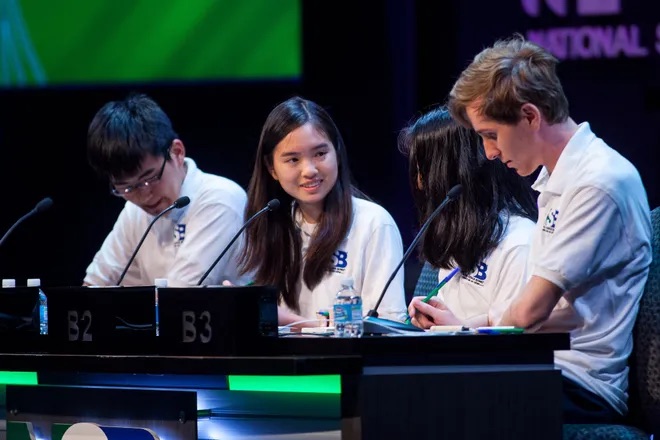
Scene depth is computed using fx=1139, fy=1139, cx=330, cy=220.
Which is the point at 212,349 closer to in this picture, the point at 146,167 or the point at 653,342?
the point at 653,342

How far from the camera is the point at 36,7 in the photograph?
5758 millimetres

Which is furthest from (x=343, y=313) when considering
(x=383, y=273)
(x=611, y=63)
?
(x=611, y=63)

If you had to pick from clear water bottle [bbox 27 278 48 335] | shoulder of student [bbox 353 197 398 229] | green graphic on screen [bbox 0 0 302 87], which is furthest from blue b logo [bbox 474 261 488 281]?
green graphic on screen [bbox 0 0 302 87]

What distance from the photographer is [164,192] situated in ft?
14.4

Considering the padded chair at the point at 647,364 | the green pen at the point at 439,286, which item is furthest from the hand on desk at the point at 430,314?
the padded chair at the point at 647,364

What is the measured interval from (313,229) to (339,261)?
15cm

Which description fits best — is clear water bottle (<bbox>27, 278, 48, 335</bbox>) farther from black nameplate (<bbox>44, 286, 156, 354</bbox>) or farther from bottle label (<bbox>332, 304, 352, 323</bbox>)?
bottle label (<bbox>332, 304, 352, 323</bbox>)

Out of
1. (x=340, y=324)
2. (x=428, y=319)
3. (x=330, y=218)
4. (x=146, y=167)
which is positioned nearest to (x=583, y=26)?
(x=330, y=218)

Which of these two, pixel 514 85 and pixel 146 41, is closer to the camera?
pixel 514 85

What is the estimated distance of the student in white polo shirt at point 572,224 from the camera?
2.73m

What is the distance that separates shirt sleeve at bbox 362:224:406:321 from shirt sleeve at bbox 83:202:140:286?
123cm

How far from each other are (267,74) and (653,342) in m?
2.96

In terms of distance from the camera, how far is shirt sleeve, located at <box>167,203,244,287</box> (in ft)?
13.9

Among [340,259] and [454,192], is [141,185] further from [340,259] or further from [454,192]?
[454,192]
